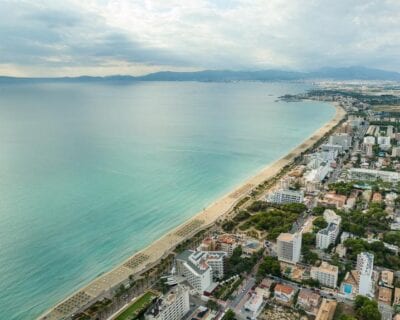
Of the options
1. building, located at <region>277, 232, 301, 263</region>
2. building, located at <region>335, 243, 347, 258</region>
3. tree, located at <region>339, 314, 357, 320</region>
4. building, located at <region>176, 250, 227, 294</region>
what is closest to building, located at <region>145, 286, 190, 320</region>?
building, located at <region>176, 250, 227, 294</region>

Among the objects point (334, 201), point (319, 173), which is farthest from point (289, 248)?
point (319, 173)

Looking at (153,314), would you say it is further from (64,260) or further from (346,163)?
(346,163)

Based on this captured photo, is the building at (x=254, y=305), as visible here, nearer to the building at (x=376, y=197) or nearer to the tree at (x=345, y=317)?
the tree at (x=345, y=317)

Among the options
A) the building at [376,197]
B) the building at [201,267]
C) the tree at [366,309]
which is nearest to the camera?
the tree at [366,309]

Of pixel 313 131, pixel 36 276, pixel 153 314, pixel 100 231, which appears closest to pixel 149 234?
pixel 100 231

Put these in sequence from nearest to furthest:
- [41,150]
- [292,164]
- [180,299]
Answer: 1. [180,299]
2. [292,164]
3. [41,150]

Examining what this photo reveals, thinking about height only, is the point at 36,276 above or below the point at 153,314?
below

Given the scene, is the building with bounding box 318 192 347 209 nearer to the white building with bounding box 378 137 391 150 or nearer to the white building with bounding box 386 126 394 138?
the white building with bounding box 378 137 391 150

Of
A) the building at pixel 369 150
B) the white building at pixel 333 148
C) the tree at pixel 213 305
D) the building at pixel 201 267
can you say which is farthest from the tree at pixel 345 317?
the building at pixel 369 150
